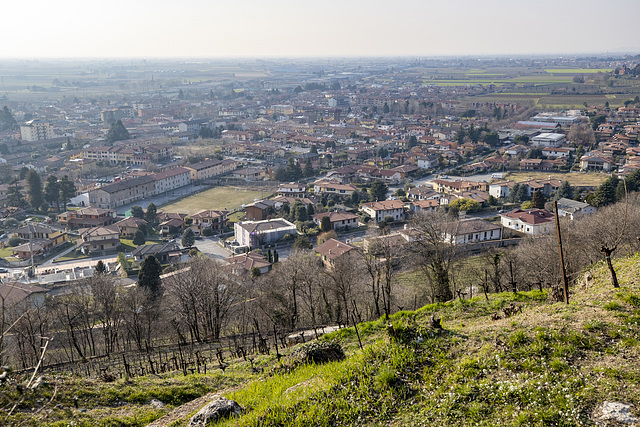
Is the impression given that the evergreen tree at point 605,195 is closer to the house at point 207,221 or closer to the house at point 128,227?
the house at point 207,221

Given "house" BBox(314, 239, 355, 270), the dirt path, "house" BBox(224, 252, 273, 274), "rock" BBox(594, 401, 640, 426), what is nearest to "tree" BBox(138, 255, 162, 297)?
"house" BBox(224, 252, 273, 274)

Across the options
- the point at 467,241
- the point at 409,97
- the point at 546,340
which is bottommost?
the point at 467,241

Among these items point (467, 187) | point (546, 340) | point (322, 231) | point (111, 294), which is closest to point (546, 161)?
point (467, 187)

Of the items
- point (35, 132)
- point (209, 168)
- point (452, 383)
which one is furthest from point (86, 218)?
point (35, 132)

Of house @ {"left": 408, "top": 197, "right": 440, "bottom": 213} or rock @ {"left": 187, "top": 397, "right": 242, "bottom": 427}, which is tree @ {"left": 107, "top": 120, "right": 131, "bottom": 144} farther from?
rock @ {"left": 187, "top": 397, "right": 242, "bottom": 427}

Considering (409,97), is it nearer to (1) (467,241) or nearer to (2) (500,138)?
(2) (500,138)
